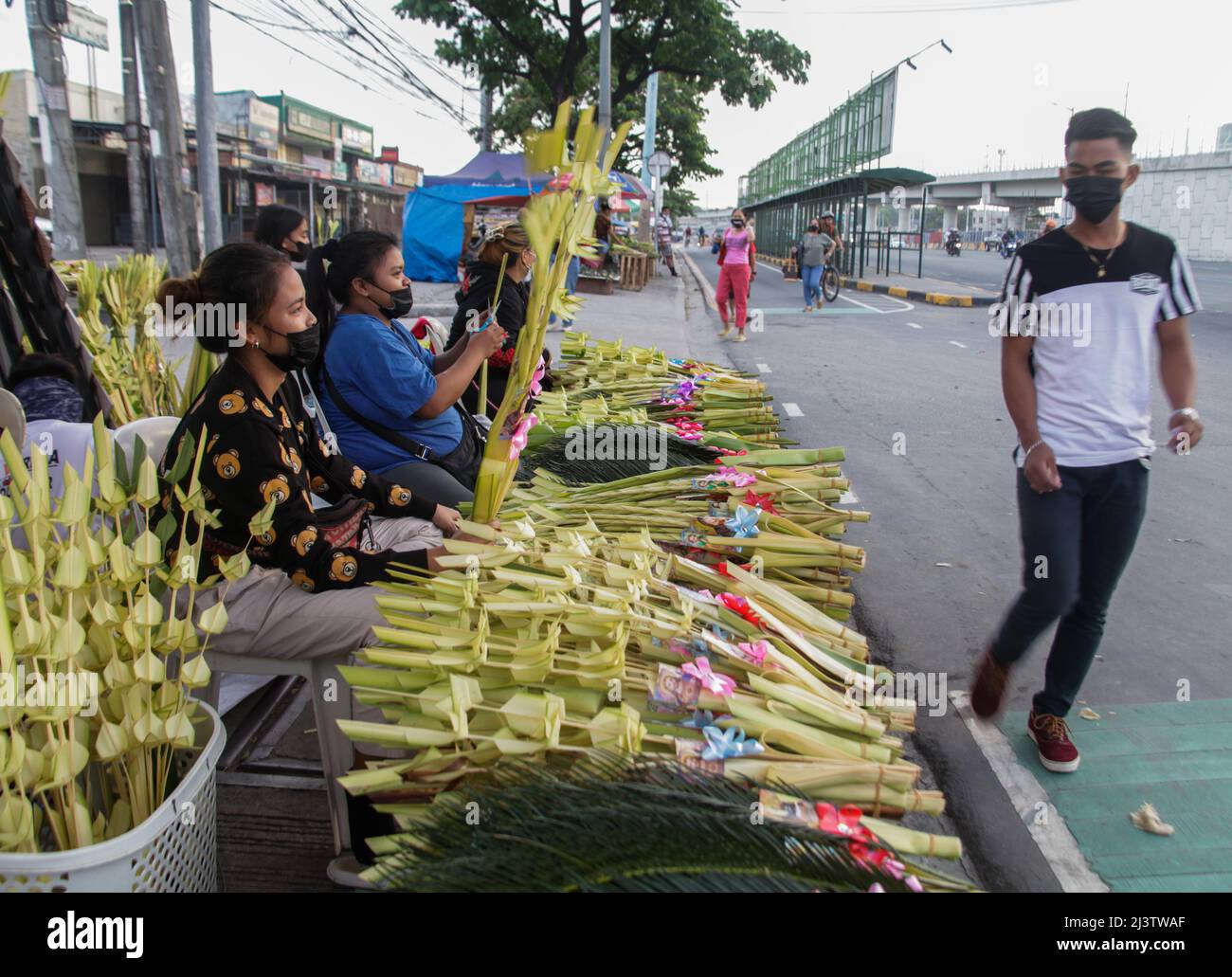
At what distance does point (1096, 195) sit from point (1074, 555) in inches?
37.4

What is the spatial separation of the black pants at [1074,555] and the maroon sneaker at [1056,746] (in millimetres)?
58

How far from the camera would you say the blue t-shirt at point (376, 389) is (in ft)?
10.4

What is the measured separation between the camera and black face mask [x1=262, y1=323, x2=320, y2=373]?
2350mm

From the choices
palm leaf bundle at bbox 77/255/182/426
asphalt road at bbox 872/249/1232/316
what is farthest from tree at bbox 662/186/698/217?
palm leaf bundle at bbox 77/255/182/426

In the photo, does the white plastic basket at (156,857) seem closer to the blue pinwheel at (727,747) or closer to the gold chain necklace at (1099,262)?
the blue pinwheel at (727,747)

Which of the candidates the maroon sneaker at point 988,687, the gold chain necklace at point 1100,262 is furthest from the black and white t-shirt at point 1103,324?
the maroon sneaker at point 988,687

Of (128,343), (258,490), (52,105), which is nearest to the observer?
(258,490)

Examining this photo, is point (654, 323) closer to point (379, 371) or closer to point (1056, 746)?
point (379, 371)

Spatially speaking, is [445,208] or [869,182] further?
[869,182]

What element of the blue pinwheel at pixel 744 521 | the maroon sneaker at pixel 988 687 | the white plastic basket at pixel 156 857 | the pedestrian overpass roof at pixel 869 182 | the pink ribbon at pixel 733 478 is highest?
the pedestrian overpass roof at pixel 869 182

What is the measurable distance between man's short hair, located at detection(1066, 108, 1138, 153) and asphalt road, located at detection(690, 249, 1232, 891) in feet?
5.72

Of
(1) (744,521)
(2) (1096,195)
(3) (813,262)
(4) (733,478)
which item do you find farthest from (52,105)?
(3) (813,262)

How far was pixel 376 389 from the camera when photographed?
321 centimetres

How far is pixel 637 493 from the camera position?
3266mm
